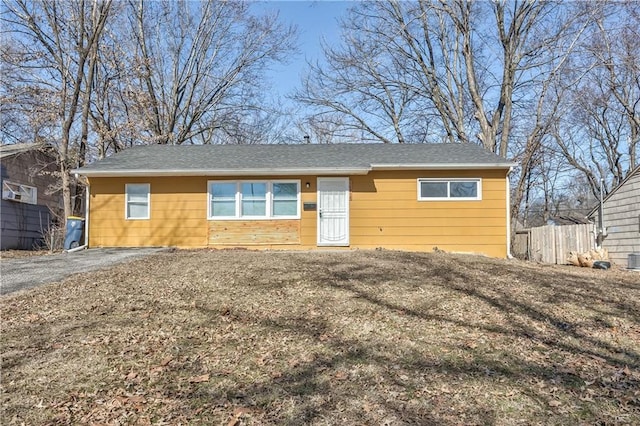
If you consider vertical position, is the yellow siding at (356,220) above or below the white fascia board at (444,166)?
below

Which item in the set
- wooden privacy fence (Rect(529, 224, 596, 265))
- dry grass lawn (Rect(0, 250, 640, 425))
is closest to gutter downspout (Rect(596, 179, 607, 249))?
wooden privacy fence (Rect(529, 224, 596, 265))

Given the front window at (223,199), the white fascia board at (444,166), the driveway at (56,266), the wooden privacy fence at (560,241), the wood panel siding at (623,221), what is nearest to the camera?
the driveway at (56,266)

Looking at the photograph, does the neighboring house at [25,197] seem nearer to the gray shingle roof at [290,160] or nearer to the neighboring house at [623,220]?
the gray shingle roof at [290,160]

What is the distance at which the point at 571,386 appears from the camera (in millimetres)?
3355

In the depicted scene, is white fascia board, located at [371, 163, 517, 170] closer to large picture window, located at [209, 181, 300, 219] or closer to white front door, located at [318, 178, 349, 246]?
white front door, located at [318, 178, 349, 246]

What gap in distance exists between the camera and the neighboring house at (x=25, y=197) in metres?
14.7

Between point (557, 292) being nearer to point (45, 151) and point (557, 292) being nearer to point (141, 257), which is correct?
point (141, 257)

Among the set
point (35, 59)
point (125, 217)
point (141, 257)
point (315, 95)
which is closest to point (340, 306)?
point (141, 257)

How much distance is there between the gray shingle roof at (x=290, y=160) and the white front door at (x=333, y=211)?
443mm

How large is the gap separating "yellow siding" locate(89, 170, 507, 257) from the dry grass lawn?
4.59 metres

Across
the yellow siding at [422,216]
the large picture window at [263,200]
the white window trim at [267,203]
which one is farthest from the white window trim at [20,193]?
the yellow siding at [422,216]

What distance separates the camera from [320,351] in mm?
3971

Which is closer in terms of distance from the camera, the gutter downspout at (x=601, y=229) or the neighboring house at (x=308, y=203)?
the neighboring house at (x=308, y=203)

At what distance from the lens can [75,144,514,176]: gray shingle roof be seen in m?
11.2
